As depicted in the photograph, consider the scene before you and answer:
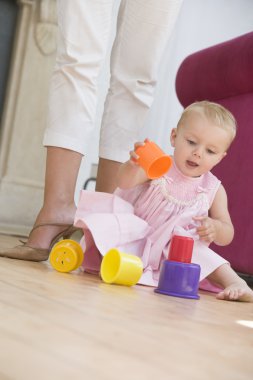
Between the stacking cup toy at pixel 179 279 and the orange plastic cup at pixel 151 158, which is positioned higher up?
the orange plastic cup at pixel 151 158

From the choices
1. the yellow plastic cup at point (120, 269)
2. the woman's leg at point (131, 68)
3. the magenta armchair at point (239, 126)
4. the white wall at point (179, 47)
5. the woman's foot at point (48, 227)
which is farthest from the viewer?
the white wall at point (179, 47)

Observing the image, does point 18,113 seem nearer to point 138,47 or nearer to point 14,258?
point 138,47

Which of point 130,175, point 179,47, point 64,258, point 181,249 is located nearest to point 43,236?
point 64,258

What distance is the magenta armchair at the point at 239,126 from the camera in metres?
1.94

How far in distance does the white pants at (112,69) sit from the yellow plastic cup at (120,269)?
1.04ft

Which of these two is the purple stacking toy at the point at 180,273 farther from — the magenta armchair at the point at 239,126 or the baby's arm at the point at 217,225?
the magenta armchair at the point at 239,126

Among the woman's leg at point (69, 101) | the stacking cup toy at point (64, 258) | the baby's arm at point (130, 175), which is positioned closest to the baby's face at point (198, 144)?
the baby's arm at point (130, 175)

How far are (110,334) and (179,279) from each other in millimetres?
612

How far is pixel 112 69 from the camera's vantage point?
1823mm

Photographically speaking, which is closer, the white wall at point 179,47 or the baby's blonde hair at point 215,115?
the baby's blonde hair at point 215,115

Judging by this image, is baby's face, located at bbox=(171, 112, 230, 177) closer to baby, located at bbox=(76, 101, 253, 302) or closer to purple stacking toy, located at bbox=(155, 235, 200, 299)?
baby, located at bbox=(76, 101, 253, 302)

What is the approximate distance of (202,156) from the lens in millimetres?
1606

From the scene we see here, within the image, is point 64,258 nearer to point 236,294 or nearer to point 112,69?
point 236,294

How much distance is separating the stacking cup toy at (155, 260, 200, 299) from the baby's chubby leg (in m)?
0.10
